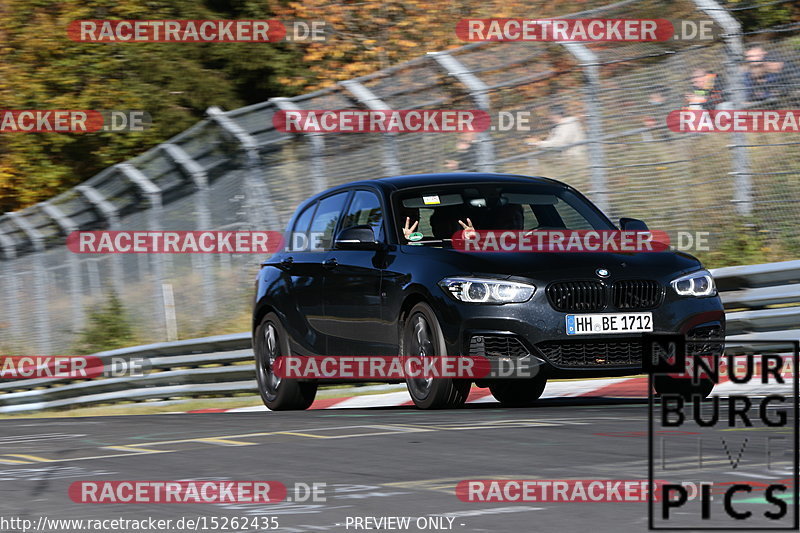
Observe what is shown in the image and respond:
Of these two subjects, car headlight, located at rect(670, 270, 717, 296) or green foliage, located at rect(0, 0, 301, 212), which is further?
green foliage, located at rect(0, 0, 301, 212)

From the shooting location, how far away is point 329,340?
12023 millimetres

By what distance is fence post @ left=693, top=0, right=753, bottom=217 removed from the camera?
15.1 meters

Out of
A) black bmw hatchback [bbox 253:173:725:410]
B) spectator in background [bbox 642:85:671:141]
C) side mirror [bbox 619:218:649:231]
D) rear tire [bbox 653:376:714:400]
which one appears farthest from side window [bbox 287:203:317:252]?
spectator in background [bbox 642:85:671:141]

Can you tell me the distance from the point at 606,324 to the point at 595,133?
558 centimetres

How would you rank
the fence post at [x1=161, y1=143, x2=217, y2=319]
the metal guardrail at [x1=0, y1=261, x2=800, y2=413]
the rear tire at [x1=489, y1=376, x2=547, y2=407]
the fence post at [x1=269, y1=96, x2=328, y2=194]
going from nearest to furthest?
the rear tire at [x1=489, y1=376, x2=547, y2=407]
the metal guardrail at [x1=0, y1=261, x2=800, y2=413]
the fence post at [x1=269, y1=96, x2=328, y2=194]
the fence post at [x1=161, y1=143, x2=217, y2=319]

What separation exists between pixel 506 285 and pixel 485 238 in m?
0.90

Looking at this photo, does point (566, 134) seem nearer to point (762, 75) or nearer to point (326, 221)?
point (762, 75)

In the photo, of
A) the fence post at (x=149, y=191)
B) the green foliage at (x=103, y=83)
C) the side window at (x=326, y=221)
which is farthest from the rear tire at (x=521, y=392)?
the green foliage at (x=103, y=83)

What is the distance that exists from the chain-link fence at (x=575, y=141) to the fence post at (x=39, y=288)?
13.8ft

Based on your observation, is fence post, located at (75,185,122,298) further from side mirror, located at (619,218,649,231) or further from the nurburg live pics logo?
the nurburg live pics logo

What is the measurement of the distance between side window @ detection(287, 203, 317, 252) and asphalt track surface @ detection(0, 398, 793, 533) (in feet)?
7.14

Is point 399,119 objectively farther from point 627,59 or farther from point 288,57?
point 288,57

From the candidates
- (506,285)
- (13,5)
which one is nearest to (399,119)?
(506,285)

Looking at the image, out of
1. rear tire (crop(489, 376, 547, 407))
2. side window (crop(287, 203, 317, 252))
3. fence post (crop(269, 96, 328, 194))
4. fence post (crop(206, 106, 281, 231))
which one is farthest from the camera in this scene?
fence post (crop(206, 106, 281, 231))
